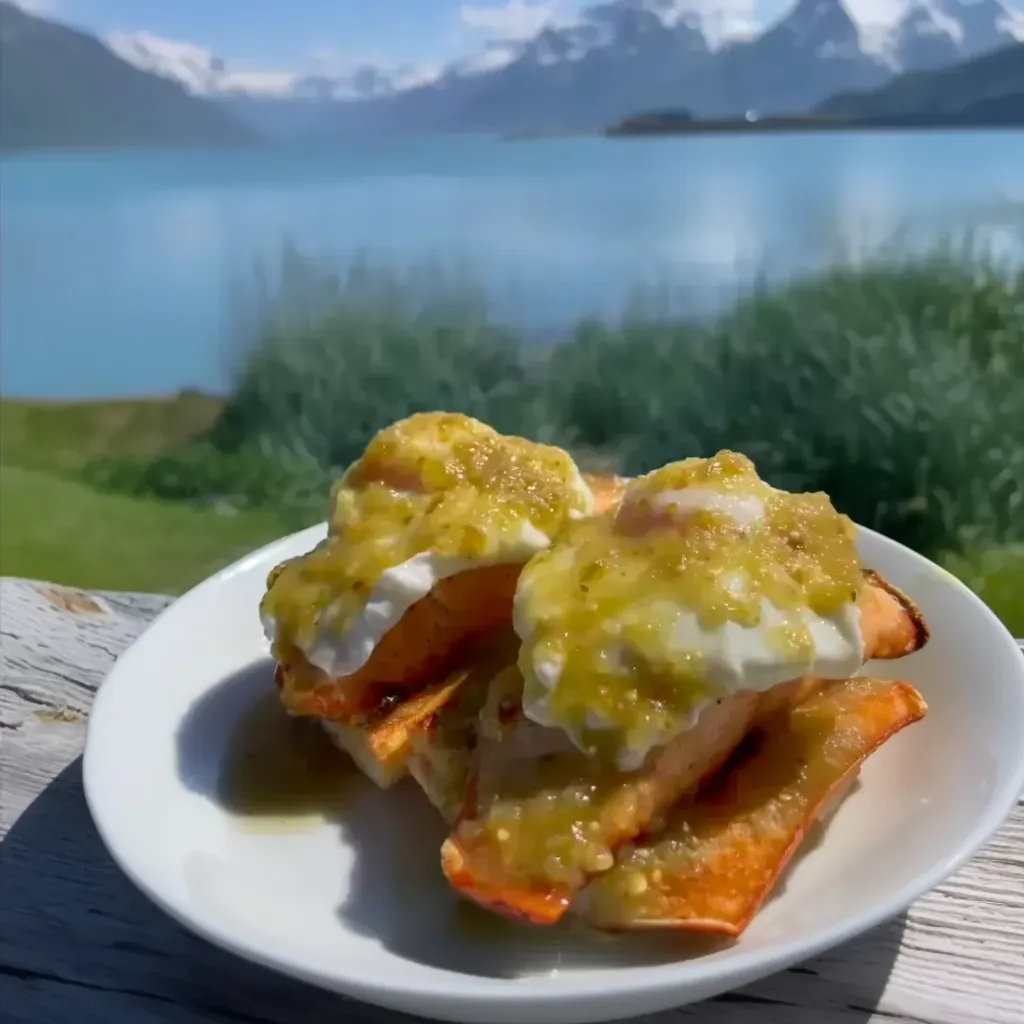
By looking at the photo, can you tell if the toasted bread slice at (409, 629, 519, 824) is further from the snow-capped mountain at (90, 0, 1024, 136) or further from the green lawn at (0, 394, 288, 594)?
the snow-capped mountain at (90, 0, 1024, 136)

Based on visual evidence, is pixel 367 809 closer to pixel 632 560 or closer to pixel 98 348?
pixel 632 560

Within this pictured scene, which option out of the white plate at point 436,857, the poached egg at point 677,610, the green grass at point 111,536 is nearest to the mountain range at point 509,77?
the green grass at point 111,536

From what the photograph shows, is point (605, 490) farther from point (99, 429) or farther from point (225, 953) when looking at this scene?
point (99, 429)

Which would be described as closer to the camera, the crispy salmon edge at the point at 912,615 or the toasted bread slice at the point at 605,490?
the crispy salmon edge at the point at 912,615

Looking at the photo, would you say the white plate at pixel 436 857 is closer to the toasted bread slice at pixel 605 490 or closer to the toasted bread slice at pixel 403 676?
the toasted bread slice at pixel 403 676

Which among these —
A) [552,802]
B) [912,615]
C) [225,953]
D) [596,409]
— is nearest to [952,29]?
[596,409]
